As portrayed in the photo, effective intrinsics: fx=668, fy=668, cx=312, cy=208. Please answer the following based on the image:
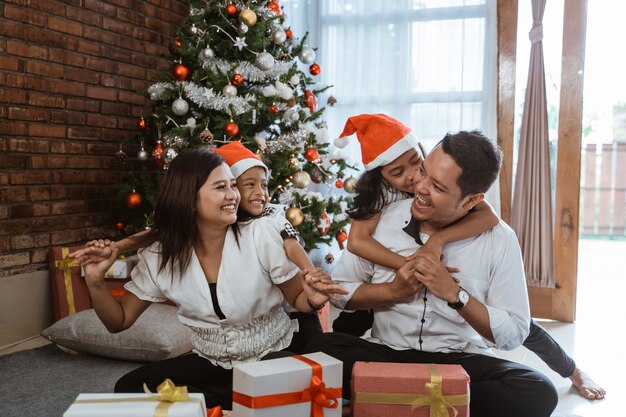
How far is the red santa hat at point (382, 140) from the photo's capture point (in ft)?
7.52

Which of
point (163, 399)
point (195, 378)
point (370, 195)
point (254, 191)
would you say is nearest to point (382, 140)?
point (370, 195)

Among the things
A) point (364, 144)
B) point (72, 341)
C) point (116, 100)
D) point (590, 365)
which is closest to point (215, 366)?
point (364, 144)

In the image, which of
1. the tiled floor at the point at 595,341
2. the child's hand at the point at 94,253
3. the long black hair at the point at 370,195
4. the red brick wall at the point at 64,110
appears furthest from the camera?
the red brick wall at the point at 64,110

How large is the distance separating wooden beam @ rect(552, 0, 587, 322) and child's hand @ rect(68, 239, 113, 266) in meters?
3.05

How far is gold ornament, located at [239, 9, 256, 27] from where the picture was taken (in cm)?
361

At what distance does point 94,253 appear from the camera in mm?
1895

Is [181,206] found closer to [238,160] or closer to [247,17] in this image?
[238,160]

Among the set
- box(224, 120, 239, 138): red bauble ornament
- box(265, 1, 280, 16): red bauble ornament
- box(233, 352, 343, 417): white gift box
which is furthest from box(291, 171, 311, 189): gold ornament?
box(233, 352, 343, 417): white gift box

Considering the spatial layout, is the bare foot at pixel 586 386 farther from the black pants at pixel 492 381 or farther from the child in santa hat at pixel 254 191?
the child in santa hat at pixel 254 191

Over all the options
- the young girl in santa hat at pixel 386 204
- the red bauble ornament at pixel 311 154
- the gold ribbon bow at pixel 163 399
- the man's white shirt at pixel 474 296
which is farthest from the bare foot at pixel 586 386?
the gold ribbon bow at pixel 163 399

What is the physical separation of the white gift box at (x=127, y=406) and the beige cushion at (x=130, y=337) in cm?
157

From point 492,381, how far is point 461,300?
251mm

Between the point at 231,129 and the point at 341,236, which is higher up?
the point at 231,129

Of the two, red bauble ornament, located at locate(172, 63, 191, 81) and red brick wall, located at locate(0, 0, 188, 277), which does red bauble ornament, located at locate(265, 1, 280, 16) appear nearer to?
red bauble ornament, located at locate(172, 63, 191, 81)
